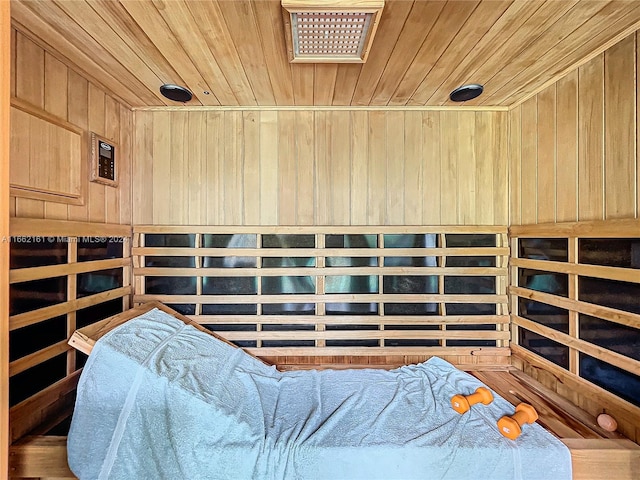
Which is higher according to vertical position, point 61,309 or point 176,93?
point 176,93

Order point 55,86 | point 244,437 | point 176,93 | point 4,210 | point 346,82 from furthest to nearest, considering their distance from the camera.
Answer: point 176,93 → point 346,82 → point 55,86 → point 244,437 → point 4,210

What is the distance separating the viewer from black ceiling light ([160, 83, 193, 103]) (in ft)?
5.59

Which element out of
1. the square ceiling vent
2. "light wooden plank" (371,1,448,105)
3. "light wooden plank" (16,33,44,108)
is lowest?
"light wooden plank" (16,33,44,108)

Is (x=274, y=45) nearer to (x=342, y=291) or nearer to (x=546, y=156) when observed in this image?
(x=342, y=291)

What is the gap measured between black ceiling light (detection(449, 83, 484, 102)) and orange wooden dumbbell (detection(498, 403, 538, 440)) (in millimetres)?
1782

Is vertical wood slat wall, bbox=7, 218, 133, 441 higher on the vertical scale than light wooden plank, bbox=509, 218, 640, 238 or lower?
lower

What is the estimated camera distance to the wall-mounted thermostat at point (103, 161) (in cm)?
164

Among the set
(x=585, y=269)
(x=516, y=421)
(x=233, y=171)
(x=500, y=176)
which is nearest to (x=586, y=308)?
(x=585, y=269)

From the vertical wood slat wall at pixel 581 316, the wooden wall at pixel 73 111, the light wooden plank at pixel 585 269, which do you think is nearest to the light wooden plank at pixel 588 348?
the vertical wood slat wall at pixel 581 316

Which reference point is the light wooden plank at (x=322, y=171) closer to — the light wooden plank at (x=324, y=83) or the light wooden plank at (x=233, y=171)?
the light wooden plank at (x=324, y=83)

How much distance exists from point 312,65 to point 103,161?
1380 millimetres

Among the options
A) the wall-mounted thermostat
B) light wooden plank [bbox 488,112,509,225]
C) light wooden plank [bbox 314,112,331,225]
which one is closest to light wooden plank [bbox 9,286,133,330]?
the wall-mounted thermostat

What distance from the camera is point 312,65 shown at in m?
1.47

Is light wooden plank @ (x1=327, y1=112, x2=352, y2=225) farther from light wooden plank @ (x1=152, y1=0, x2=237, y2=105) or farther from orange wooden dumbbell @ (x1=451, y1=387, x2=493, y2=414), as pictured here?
orange wooden dumbbell @ (x1=451, y1=387, x2=493, y2=414)
